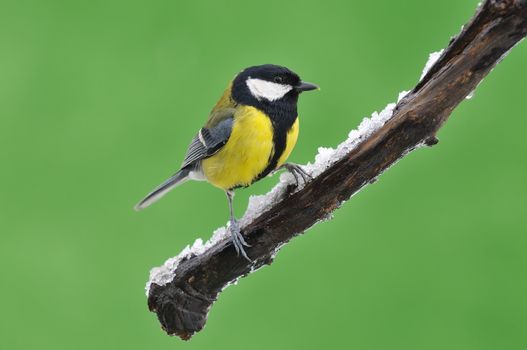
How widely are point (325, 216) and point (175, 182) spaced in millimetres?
Result: 430

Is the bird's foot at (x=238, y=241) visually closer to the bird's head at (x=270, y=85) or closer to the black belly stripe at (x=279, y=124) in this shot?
the black belly stripe at (x=279, y=124)

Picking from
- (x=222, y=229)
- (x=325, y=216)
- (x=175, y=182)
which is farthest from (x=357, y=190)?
(x=175, y=182)

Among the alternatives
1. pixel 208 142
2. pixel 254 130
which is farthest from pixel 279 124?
pixel 208 142

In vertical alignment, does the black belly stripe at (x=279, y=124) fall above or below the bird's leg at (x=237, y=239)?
above

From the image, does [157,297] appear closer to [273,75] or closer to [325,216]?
[325,216]

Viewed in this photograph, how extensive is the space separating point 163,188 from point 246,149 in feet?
0.96

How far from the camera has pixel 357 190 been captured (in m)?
1.30

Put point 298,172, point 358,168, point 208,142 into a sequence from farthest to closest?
point 208,142, point 298,172, point 358,168

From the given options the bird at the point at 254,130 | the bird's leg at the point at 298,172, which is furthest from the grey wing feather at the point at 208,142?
the bird's leg at the point at 298,172

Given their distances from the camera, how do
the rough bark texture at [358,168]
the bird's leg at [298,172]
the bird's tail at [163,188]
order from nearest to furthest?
the rough bark texture at [358,168] < the bird's leg at [298,172] < the bird's tail at [163,188]

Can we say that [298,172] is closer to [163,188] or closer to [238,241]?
[238,241]

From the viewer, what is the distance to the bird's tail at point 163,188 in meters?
1.59

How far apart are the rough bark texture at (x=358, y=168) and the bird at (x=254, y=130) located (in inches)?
2.2

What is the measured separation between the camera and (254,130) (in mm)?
1391
